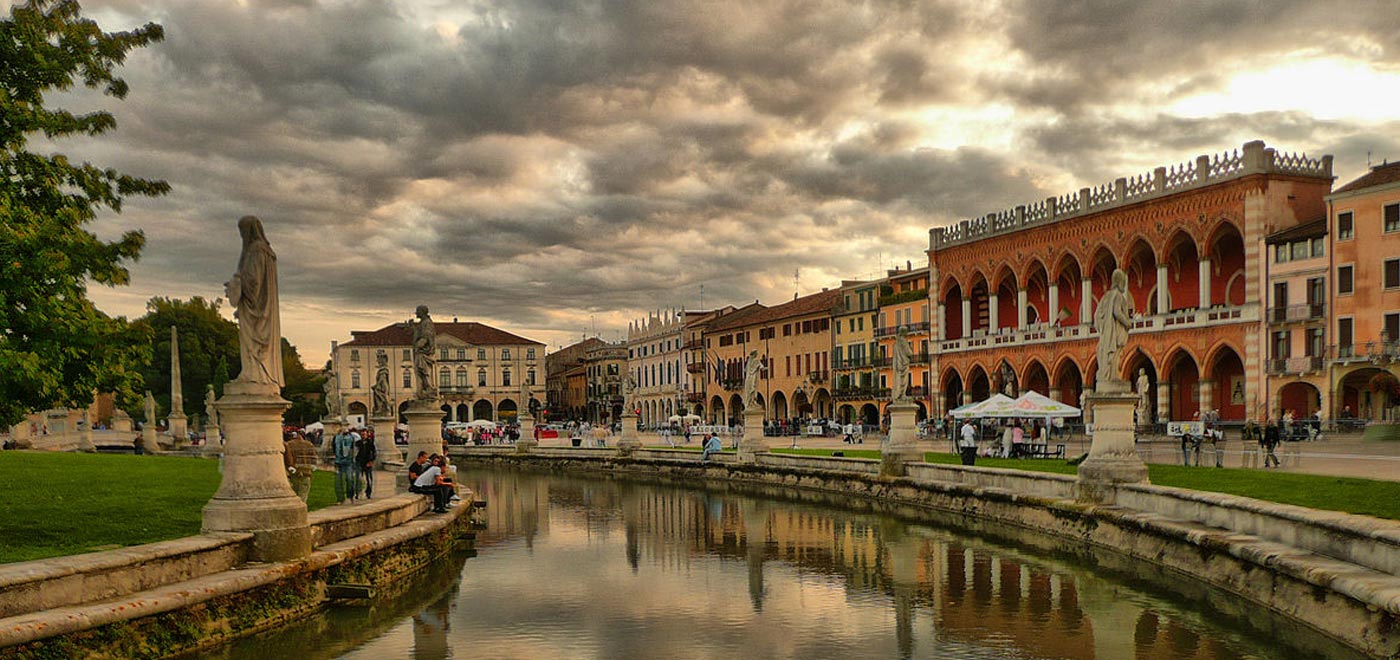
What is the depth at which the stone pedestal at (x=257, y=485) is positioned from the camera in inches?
461

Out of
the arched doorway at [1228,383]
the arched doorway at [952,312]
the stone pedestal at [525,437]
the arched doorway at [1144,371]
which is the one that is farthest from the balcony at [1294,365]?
the stone pedestal at [525,437]

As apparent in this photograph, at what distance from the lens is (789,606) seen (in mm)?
13500

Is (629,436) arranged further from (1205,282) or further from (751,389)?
(1205,282)

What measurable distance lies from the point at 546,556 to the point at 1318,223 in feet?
127

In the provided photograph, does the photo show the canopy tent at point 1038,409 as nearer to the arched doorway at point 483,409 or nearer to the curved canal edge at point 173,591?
the curved canal edge at point 173,591

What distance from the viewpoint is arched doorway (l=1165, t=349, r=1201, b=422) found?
50125 millimetres

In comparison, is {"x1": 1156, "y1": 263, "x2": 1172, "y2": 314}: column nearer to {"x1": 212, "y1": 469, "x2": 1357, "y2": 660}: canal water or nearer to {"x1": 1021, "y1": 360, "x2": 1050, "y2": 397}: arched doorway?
{"x1": 1021, "y1": 360, "x2": 1050, "y2": 397}: arched doorway

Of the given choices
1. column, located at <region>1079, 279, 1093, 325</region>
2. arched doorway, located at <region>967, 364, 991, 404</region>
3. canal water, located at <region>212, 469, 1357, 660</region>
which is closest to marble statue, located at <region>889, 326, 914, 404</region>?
canal water, located at <region>212, 469, 1357, 660</region>

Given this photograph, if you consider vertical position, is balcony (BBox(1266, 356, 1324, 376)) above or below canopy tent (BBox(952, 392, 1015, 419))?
above

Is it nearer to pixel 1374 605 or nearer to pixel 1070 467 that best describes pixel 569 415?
pixel 1070 467

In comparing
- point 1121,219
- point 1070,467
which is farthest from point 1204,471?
point 1121,219

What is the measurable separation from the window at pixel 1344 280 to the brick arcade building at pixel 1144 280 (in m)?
3.00

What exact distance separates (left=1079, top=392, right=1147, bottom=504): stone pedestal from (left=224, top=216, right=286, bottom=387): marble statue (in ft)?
41.2

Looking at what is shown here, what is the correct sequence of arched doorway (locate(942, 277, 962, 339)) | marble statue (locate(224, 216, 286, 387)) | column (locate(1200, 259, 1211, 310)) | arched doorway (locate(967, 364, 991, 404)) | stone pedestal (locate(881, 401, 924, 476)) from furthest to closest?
arched doorway (locate(942, 277, 962, 339)) < arched doorway (locate(967, 364, 991, 404)) < column (locate(1200, 259, 1211, 310)) < stone pedestal (locate(881, 401, 924, 476)) < marble statue (locate(224, 216, 286, 387))
